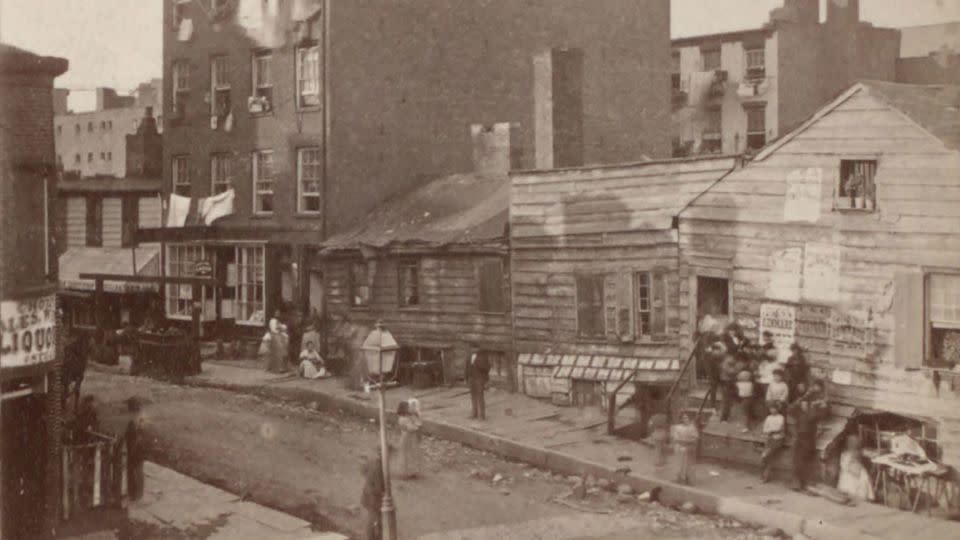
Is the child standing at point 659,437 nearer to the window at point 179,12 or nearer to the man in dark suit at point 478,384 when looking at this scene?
the man in dark suit at point 478,384

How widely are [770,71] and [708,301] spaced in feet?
76.0

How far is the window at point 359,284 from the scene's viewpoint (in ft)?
102

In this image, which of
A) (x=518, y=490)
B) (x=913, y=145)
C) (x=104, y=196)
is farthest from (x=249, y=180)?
(x=913, y=145)

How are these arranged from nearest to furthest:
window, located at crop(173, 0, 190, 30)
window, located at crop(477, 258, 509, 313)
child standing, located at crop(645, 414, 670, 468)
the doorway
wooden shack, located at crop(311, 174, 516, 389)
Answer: child standing, located at crop(645, 414, 670, 468) < the doorway < window, located at crop(477, 258, 509, 313) < wooden shack, located at crop(311, 174, 516, 389) < window, located at crop(173, 0, 190, 30)

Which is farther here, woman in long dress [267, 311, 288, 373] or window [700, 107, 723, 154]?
window [700, 107, 723, 154]

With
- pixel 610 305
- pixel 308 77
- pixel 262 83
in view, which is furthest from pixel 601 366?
pixel 262 83

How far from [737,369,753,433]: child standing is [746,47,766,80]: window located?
1018 inches

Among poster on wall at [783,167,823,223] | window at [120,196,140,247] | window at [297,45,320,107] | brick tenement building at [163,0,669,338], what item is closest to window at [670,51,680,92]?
brick tenement building at [163,0,669,338]

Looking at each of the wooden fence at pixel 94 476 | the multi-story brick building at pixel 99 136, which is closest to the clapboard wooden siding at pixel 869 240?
the wooden fence at pixel 94 476

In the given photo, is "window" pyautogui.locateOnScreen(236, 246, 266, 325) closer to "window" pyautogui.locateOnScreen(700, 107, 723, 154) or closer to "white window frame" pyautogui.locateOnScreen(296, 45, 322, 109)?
"white window frame" pyautogui.locateOnScreen(296, 45, 322, 109)

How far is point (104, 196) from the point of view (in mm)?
32688

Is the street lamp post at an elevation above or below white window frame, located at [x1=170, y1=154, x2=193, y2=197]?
below

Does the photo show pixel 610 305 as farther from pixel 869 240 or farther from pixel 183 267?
pixel 183 267

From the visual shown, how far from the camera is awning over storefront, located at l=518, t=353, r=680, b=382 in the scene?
963 inches
